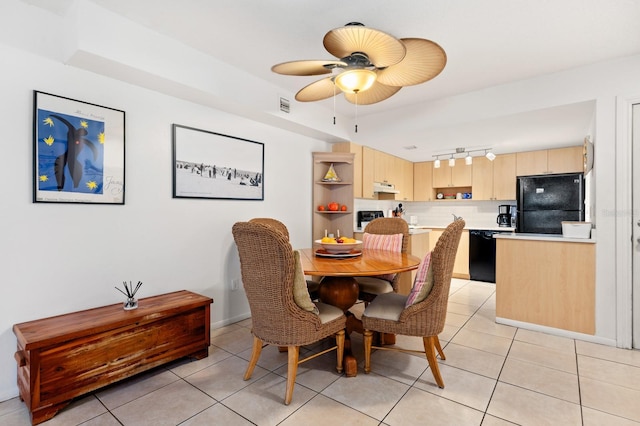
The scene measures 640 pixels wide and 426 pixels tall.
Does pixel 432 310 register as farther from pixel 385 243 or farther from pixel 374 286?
pixel 385 243

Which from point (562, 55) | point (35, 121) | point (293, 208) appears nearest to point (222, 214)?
point (293, 208)

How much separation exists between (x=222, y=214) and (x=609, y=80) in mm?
3624

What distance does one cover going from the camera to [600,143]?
269cm

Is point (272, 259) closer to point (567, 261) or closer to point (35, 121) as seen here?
point (35, 121)

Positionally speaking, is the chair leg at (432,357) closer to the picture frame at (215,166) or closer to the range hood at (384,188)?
the picture frame at (215,166)

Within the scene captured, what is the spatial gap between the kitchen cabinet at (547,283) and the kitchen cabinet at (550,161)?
2.43 meters

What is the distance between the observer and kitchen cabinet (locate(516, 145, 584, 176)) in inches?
181

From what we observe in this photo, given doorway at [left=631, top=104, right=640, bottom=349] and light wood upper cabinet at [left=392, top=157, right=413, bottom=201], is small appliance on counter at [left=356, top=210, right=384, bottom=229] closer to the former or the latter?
light wood upper cabinet at [left=392, top=157, right=413, bottom=201]

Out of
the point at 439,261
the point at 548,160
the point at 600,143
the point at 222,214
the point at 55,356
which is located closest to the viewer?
the point at 55,356

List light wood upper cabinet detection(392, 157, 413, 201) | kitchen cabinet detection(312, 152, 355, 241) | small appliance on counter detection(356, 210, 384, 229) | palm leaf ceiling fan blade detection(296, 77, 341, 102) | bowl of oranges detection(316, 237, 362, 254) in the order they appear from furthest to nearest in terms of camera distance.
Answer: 1. light wood upper cabinet detection(392, 157, 413, 201)
2. small appliance on counter detection(356, 210, 384, 229)
3. kitchen cabinet detection(312, 152, 355, 241)
4. bowl of oranges detection(316, 237, 362, 254)
5. palm leaf ceiling fan blade detection(296, 77, 341, 102)

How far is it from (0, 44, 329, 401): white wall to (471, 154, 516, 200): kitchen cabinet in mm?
3741

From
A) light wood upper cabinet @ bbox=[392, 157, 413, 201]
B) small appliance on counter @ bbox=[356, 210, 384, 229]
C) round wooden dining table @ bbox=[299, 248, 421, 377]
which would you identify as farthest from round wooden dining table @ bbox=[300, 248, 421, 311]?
light wood upper cabinet @ bbox=[392, 157, 413, 201]

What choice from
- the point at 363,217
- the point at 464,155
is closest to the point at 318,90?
the point at 363,217

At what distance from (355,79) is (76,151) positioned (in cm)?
195
